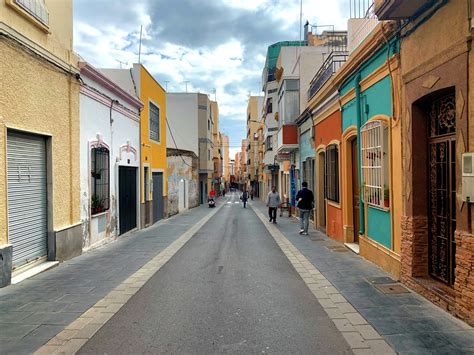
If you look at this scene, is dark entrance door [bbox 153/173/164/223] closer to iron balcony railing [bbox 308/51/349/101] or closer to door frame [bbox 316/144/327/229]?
door frame [bbox 316/144/327/229]

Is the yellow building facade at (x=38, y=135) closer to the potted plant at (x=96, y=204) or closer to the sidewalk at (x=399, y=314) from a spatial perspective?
the potted plant at (x=96, y=204)

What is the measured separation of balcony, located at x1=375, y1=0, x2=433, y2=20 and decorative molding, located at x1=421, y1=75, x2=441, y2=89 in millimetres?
946

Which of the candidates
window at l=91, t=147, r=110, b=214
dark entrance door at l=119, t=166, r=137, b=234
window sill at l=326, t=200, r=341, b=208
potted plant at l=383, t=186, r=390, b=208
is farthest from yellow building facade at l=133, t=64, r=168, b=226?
potted plant at l=383, t=186, r=390, b=208

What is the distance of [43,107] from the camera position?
762 cm

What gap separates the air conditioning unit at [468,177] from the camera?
426 centimetres

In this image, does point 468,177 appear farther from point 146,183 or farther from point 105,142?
point 146,183

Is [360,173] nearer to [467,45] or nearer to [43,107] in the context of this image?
[467,45]

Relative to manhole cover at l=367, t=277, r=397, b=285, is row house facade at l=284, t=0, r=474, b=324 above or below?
Answer: above

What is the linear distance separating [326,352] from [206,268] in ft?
13.3

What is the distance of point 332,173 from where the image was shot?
39.5 feet

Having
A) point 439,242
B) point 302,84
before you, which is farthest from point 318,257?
point 302,84

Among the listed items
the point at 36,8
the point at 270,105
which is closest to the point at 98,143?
the point at 36,8

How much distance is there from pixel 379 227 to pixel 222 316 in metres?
4.01

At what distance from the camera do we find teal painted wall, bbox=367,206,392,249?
23.1 feet
